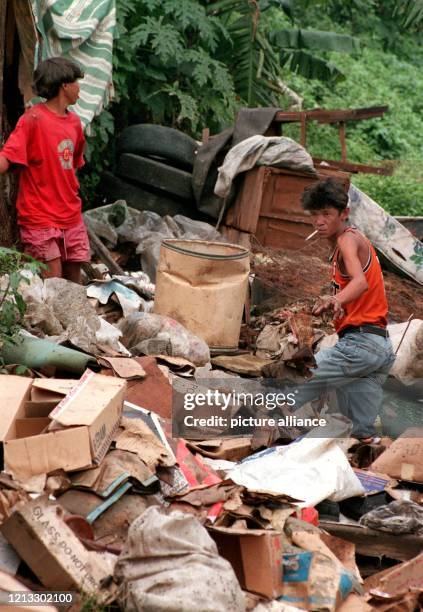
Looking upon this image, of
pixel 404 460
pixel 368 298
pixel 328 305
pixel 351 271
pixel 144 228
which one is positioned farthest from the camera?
pixel 144 228

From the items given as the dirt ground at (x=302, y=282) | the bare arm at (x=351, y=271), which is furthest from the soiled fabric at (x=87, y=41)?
the bare arm at (x=351, y=271)

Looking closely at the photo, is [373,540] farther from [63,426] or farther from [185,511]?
[63,426]

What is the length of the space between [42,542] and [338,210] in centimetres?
298

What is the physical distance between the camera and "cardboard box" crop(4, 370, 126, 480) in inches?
164

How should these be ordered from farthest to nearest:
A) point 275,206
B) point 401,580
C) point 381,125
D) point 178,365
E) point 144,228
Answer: point 381,125
point 275,206
point 144,228
point 178,365
point 401,580

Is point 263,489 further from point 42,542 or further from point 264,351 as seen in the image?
point 264,351

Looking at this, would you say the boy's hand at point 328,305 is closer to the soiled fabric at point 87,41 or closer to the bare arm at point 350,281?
the bare arm at point 350,281

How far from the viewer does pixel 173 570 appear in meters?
3.39

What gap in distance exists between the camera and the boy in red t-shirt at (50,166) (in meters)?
6.62

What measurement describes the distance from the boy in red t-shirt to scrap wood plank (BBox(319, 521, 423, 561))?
9.39ft

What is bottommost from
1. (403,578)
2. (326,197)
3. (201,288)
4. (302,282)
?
(302,282)

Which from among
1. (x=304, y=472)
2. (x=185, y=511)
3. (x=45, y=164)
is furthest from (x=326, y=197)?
(x=185, y=511)

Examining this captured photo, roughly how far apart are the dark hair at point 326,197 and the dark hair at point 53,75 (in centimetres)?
181

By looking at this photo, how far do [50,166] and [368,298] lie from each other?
92.0 inches
